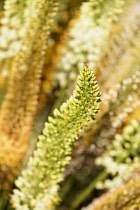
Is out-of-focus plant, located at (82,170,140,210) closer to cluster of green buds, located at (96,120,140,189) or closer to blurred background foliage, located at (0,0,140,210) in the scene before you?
blurred background foliage, located at (0,0,140,210)

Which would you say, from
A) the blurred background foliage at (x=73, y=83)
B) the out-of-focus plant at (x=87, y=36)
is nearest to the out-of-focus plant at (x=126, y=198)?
the blurred background foliage at (x=73, y=83)

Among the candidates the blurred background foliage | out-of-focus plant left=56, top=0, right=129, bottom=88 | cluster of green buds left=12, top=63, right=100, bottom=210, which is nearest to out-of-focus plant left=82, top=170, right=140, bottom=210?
the blurred background foliage

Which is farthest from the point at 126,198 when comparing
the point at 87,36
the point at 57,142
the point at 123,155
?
the point at 87,36

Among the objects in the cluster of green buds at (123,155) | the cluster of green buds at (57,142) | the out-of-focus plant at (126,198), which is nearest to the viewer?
the cluster of green buds at (57,142)

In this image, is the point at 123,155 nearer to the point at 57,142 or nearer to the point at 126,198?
the point at 126,198

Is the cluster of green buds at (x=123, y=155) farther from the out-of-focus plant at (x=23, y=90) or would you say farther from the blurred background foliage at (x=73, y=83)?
the out-of-focus plant at (x=23, y=90)

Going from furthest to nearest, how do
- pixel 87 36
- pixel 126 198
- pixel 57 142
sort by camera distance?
1. pixel 87 36
2. pixel 126 198
3. pixel 57 142
